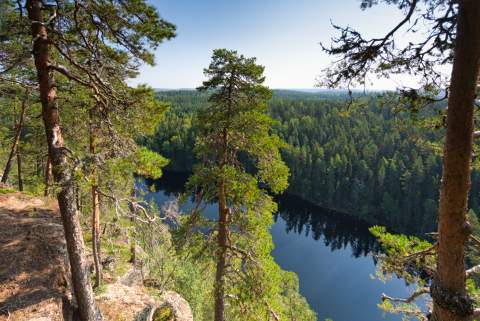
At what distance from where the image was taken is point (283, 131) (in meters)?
67.2

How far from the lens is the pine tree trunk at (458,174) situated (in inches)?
101

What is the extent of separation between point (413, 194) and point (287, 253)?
20158 mm

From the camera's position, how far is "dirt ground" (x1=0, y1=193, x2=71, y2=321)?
562 centimetres

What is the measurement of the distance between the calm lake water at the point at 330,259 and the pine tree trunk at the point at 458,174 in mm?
14003

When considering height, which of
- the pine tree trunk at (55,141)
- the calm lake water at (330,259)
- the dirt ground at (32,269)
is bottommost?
the calm lake water at (330,259)

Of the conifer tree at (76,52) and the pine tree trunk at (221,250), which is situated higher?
the conifer tree at (76,52)

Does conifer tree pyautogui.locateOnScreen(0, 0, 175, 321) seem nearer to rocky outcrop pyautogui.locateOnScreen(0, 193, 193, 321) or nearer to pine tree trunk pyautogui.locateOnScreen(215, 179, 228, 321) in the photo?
rocky outcrop pyautogui.locateOnScreen(0, 193, 193, 321)

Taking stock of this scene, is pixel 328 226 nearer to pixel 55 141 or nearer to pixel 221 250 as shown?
pixel 221 250

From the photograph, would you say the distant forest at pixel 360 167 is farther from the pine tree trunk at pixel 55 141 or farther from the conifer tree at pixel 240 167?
the pine tree trunk at pixel 55 141

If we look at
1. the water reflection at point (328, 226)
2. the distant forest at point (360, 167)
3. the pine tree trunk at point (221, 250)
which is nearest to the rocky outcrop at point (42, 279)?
the pine tree trunk at point (221, 250)

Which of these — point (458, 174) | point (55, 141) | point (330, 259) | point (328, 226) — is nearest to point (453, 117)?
point (458, 174)

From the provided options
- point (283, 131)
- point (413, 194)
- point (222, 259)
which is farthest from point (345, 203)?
point (222, 259)

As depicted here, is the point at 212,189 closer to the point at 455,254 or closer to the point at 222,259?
the point at 222,259

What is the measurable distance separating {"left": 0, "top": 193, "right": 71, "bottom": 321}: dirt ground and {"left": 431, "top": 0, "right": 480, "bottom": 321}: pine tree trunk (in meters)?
6.33
